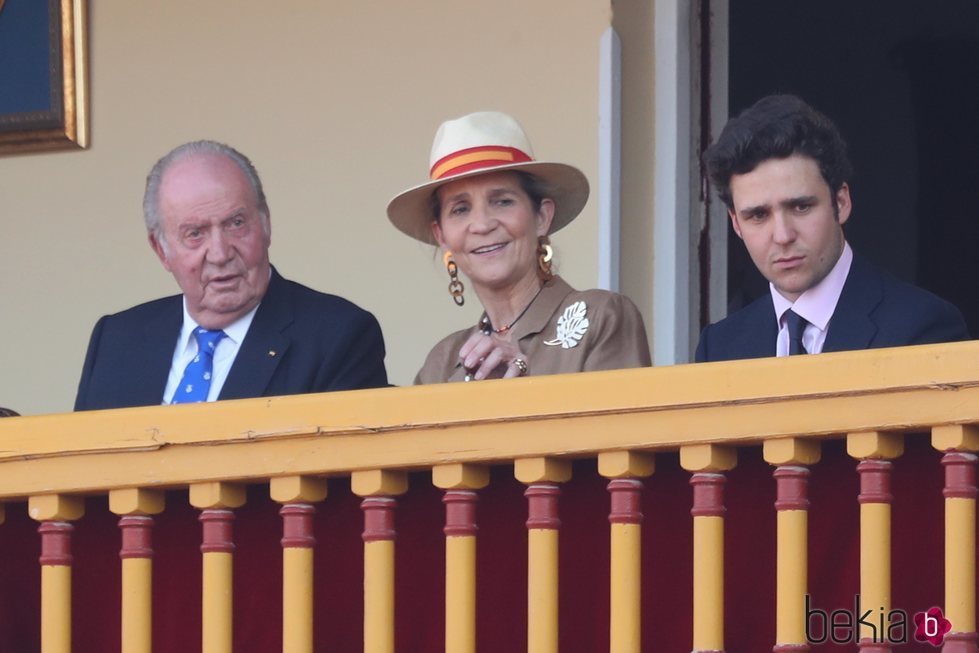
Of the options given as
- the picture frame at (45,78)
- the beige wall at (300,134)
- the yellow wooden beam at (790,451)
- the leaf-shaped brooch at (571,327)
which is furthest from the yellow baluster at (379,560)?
the picture frame at (45,78)

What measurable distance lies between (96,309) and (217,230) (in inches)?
73.6

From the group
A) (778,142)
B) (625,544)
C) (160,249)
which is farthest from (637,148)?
(625,544)

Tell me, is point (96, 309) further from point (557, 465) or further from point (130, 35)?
point (557, 465)

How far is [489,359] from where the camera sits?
403cm

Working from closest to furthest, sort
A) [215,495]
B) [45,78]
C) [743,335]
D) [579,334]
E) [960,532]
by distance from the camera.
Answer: [960,532]
[215,495]
[743,335]
[579,334]
[45,78]

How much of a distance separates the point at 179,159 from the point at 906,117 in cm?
267

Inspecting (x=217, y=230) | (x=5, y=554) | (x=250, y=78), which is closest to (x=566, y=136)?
(x=250, y=78)

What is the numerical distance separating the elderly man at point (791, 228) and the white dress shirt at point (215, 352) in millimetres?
1050

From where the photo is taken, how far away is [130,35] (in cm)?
624

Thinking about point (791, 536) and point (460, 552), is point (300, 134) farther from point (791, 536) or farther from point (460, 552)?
point (791, 536)

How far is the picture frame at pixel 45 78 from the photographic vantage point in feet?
20.4

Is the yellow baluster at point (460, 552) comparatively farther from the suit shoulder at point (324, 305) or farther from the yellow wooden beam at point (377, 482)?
the suit shoulder at point (324, 305)

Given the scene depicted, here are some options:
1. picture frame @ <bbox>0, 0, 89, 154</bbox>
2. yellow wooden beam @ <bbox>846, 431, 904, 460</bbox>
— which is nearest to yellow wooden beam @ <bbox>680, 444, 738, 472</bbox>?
yellow wooden beam @ <bbox>846, 431, 904, 460</bbox>

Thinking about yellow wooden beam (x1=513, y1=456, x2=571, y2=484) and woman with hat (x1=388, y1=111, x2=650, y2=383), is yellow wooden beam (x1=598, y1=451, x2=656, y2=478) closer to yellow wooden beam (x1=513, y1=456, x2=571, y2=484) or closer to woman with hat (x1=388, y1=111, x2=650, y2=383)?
→ yellow wooden beam (x1=513, y1=456, x2=571, y2=484)
